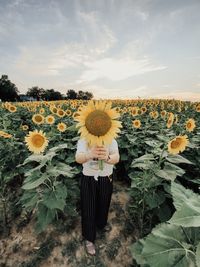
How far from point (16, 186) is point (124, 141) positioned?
227 centimetres

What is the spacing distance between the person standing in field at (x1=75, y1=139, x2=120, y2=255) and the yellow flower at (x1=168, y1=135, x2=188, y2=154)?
0.61 m

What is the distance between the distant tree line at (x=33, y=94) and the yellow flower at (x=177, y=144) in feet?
108

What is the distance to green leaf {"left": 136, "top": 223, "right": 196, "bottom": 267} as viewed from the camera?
1.51m

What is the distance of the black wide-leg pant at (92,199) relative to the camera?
3.13 metres

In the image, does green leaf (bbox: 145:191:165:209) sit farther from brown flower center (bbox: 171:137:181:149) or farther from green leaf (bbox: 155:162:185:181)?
brown flower center (bbox: 171:137:181:149)

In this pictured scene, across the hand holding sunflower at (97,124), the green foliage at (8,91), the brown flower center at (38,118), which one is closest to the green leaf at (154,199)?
the hand holding sunflower at (97,124)

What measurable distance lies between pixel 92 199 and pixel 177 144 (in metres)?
1.17

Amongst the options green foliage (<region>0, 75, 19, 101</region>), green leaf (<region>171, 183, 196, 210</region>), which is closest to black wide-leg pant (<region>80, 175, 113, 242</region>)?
green leaf (<region>171, 183, 196, 210</region>)

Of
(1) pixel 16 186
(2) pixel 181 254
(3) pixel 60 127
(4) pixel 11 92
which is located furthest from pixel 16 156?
(4) pixel 11 92

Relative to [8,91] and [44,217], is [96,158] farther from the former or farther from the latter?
[8,91]

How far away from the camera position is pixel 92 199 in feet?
10.4

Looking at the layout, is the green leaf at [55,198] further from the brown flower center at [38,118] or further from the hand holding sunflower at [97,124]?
the brown flower center at [38,118]

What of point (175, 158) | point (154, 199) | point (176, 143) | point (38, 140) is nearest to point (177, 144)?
point (176, 143)

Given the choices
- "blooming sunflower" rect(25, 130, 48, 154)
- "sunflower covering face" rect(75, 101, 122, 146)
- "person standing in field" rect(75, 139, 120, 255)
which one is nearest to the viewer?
"sunflower covering face" rect(75, 101, 122, 146)
